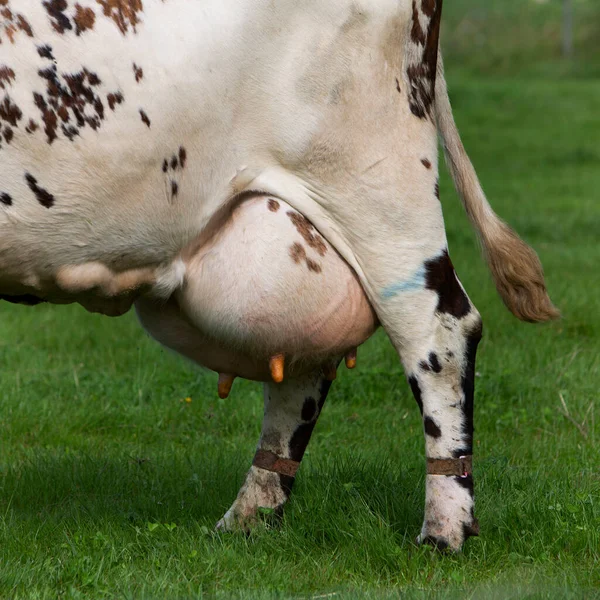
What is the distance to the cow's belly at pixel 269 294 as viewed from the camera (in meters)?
3.59

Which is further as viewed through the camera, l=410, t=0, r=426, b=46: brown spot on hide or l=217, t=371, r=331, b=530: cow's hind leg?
l=217, t=371, r=331, b=530: cow's hind leg

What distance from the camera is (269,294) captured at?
11.8ft

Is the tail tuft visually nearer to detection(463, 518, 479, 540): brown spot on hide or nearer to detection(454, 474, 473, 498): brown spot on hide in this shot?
detection(454, 474, 473, 498): brown spot on hide

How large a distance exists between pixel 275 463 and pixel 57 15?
1.78 m

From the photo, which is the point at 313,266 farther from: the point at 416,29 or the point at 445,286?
the point at 416,29

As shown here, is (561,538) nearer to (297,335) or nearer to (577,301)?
(297,335)

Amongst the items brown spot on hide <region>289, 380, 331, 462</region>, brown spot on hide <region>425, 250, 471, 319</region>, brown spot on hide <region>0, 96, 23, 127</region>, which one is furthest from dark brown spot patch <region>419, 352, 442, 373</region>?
brown spot on hide <region>0, 96, 23, 127</region>

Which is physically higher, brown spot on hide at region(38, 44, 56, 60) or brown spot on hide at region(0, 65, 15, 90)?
brown spot on hide at region(38, 44, 56, 60)

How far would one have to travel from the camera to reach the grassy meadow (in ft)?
11.8

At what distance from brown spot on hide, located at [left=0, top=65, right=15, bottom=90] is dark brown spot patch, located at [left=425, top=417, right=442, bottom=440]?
167 centimetres

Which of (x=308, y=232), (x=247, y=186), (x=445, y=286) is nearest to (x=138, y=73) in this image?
(x=247, y=186)

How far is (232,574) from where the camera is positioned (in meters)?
3.61

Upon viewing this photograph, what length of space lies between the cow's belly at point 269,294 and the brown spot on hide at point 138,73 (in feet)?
1.73

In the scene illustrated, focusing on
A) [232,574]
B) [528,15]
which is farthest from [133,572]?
[528,15]
